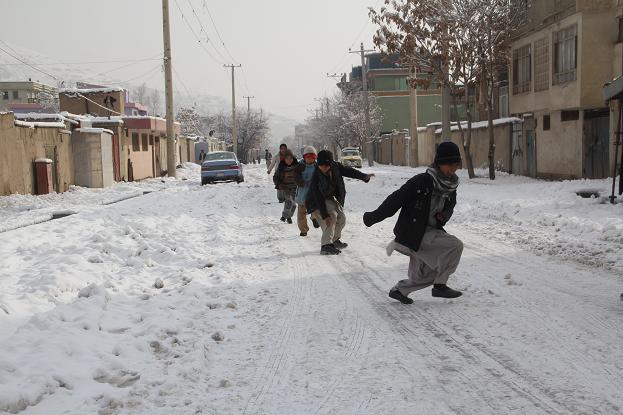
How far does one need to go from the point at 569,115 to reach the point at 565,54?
2.47m

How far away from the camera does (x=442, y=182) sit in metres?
5.97

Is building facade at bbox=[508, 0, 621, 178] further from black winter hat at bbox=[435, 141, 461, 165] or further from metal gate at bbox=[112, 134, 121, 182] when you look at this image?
metal gate at bbox=[112, 134, 121, 182]

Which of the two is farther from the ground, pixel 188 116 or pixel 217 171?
pixel 188 116

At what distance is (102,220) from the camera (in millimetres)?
11664

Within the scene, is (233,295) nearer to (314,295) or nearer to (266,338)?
(314,295)

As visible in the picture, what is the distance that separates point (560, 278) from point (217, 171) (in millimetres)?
23188

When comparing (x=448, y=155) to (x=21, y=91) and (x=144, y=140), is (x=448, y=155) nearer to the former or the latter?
(x=144, y=140)

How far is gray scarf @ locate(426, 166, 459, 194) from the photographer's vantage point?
597 centimetres

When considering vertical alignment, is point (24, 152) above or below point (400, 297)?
above

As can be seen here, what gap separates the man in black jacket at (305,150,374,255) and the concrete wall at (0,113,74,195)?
14.9 metres

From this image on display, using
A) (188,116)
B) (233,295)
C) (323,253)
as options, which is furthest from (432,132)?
(188,116)

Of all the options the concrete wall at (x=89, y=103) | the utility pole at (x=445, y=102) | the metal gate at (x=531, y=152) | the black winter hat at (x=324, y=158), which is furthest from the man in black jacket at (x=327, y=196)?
the concrete wall at (x=89, y=103)

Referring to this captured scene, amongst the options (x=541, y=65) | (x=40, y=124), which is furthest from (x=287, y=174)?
(x=541, y=65)

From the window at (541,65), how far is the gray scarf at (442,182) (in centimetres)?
2048
